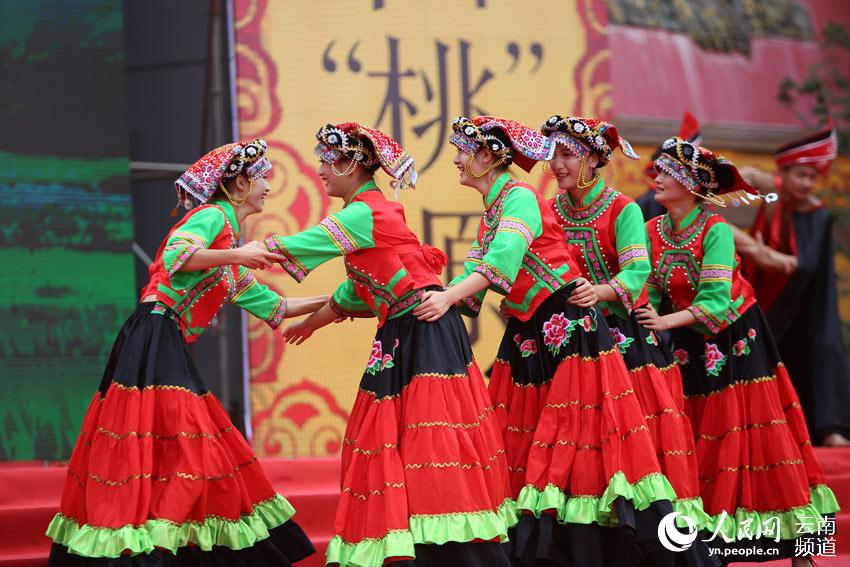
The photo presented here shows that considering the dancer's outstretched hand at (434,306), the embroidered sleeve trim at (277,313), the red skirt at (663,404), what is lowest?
the red skirt at (663,404)

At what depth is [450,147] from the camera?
639 centimetres

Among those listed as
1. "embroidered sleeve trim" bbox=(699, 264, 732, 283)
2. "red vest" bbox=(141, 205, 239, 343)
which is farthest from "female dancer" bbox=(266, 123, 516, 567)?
"embroidered sleeve trim" bbox=(699, 264, 732, 283)

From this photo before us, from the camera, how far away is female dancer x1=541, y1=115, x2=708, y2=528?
4422mm

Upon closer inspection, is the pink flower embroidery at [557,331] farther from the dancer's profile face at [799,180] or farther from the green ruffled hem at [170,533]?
the dancer's profile face at [799,180]

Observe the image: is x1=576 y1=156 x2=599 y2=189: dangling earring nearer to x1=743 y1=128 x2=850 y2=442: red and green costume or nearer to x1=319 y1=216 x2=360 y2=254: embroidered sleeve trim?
x1=319 y1=216 x2=360 y2=254: embroidered sleeve trim

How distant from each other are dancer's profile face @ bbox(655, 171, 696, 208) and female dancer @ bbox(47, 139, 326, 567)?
1.64m

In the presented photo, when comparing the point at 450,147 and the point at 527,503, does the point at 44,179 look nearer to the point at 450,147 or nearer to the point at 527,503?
the point at 450,147

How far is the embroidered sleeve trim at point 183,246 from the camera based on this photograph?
393 cm

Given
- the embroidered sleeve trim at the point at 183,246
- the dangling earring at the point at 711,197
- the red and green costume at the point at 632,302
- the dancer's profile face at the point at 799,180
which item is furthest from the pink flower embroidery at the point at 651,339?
the dancer's profile face at the point at 799,180

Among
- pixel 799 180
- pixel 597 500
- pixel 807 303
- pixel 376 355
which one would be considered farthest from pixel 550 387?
pixel 807 303

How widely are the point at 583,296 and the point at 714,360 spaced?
0.98 metres

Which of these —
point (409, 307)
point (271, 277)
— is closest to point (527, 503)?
point (409, 307)

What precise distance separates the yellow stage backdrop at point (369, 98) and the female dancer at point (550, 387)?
1.82m

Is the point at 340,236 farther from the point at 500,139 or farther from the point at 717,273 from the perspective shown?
the point at 717,273
